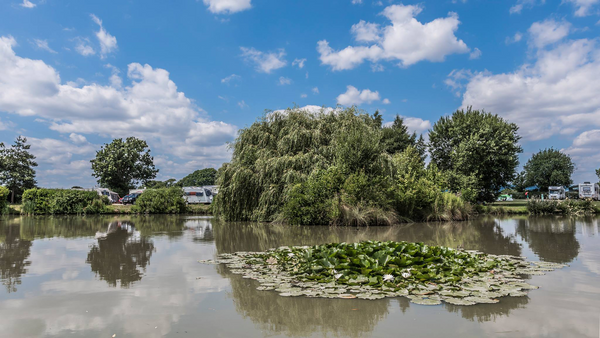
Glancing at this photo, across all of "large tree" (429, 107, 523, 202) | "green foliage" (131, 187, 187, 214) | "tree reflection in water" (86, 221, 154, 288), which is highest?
"large tree" (429, 107, 523, 202)

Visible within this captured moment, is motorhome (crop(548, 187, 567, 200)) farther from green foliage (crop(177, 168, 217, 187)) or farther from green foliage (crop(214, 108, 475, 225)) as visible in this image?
green foliage (crop(177, 168, 217, 187))

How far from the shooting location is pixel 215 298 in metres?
5.10

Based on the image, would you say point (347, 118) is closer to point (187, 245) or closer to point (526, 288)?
point (187, 245)

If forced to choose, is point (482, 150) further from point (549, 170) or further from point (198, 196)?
point (549, 170)

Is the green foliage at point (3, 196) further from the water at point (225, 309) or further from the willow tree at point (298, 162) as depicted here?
the water at point (225, 309)

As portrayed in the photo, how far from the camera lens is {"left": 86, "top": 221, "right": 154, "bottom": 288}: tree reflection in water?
647cm

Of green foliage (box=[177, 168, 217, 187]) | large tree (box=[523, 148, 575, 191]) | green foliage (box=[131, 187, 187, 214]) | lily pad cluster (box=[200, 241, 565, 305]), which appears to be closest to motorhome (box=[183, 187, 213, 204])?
green foliage (box=[131, 187, 187, 214])

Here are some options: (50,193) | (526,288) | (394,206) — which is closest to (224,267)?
(526,288)

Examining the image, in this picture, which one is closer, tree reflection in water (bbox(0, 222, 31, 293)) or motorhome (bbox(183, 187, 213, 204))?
tree reflection in water (bbox(0, 222, 31, 293))

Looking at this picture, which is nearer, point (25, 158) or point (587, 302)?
point (587, 302)

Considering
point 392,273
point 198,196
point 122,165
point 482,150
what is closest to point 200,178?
point 122,165

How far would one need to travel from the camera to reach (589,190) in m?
44.7

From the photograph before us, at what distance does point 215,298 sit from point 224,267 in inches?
89.2

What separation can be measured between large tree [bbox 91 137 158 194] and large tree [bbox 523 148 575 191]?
60721mm
